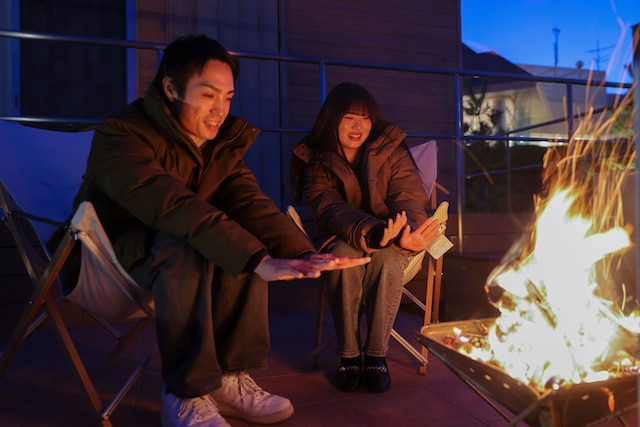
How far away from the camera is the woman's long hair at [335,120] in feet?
6.58

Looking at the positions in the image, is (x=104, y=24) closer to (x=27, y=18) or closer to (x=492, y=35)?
(x=27, y=18)

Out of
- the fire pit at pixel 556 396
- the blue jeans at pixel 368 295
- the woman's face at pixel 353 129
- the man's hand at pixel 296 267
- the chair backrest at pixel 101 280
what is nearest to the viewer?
the fire pit at pixel 556 396

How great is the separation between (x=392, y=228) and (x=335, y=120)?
0.57 meters

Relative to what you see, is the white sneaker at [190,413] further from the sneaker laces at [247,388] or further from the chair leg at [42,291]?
the chair leg at [42,291]

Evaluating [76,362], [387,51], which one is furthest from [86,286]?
[387,51]

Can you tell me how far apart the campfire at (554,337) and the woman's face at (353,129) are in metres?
0.80

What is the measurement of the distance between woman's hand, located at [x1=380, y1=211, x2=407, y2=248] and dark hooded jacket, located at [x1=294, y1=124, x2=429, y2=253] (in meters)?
0.20

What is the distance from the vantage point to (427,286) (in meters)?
2.00

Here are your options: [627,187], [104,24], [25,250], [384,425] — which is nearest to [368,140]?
[384,425]

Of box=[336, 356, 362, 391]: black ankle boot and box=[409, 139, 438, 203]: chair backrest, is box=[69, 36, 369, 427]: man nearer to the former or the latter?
box=[336, 356, 362, 391]: black ankle boot

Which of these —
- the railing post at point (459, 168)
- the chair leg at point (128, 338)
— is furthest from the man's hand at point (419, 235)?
the railing post at point (459, 168)

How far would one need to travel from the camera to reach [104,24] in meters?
4.07

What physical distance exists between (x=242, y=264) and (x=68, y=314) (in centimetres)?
176

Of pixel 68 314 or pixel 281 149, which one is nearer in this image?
pixel 68 314
